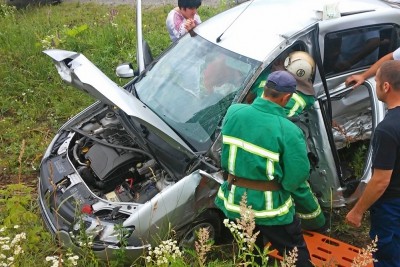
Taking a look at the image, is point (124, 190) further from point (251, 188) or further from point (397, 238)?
point (397, 238)

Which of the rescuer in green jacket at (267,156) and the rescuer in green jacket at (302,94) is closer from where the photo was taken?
the rescuer in green jacket at (267,156)

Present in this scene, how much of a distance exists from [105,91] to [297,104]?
1.40 m

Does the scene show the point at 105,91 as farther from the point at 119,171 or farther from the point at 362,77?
the point at 362,77

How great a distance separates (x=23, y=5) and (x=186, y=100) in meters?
9.46

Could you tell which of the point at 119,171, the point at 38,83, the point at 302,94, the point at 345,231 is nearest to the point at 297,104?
the point at 302,94

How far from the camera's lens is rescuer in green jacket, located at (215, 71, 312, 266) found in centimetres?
281

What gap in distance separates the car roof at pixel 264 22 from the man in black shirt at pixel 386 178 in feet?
3.52

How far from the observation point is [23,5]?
1170cm

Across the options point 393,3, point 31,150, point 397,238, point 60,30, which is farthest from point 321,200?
point 60,30

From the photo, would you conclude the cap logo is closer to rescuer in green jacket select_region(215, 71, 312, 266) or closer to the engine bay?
rescuer in green jacket select_region(215, 71, 312, 266)

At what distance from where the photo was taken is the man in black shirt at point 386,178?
108 inches

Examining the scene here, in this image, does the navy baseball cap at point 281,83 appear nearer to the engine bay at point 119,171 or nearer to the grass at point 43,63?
the engine bay at point 119,171

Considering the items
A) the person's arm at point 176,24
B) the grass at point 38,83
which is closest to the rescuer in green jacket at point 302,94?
the grass at point 38,83

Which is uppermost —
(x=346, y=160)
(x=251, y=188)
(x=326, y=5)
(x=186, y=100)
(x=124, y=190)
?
(x=326, y=5)
